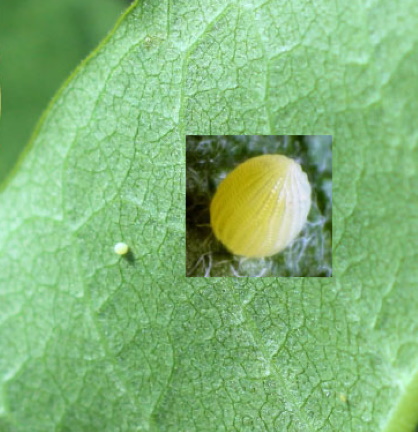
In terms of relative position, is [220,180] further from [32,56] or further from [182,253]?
[32,56]

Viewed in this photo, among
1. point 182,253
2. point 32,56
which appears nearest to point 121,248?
point 182,253

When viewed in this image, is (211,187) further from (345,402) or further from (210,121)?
(345,402)

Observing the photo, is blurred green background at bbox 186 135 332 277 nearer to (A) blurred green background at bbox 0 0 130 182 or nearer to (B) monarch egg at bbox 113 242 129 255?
(B) monarch egg at bbox 113 242 129 255

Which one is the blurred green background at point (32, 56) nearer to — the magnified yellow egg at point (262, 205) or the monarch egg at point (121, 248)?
the monarch egg at point (121, 248)

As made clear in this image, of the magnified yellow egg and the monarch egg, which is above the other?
the magnified yellow egg

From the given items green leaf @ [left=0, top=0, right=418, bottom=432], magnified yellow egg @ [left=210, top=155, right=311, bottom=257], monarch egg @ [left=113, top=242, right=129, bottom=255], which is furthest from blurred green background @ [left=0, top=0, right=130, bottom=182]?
magnified yellow egg @ [left=210, top=155, right=311, bottom=257]

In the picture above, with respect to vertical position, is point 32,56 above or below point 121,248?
above
